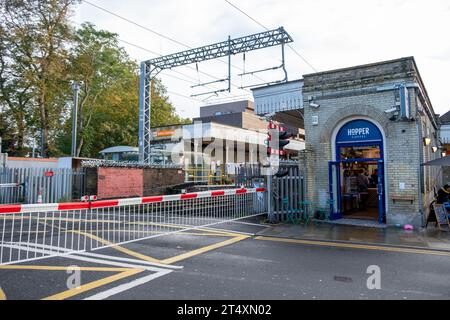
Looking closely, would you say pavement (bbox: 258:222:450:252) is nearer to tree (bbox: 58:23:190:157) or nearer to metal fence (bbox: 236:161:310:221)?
metal fence (bbox: 236:161:310:221)

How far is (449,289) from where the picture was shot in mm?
4648

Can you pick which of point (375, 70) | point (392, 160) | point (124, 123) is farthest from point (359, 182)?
point (124, 123)

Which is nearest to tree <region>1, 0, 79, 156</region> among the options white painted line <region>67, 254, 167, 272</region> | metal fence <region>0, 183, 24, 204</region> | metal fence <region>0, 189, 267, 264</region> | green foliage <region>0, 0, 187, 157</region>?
green foliage <region>0, 0, 187, 157</region>

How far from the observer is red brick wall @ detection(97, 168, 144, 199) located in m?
15.3

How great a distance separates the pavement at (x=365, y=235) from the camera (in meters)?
7.75

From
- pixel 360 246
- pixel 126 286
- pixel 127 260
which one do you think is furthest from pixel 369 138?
pixel 126 286

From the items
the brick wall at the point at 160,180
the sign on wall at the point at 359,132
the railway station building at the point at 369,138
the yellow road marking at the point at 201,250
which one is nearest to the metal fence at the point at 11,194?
the brick wall at the point at 160,180

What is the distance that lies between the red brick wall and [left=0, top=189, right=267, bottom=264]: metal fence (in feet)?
12.7

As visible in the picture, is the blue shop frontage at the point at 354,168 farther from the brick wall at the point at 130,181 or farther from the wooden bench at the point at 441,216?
the brick wall at the point at 130,181

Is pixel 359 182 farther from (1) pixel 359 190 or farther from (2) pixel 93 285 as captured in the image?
(2) pixel 93 285

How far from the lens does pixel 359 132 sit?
11.2m

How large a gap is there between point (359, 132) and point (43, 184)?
14476 millimetres

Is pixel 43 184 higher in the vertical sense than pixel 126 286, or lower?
higher
